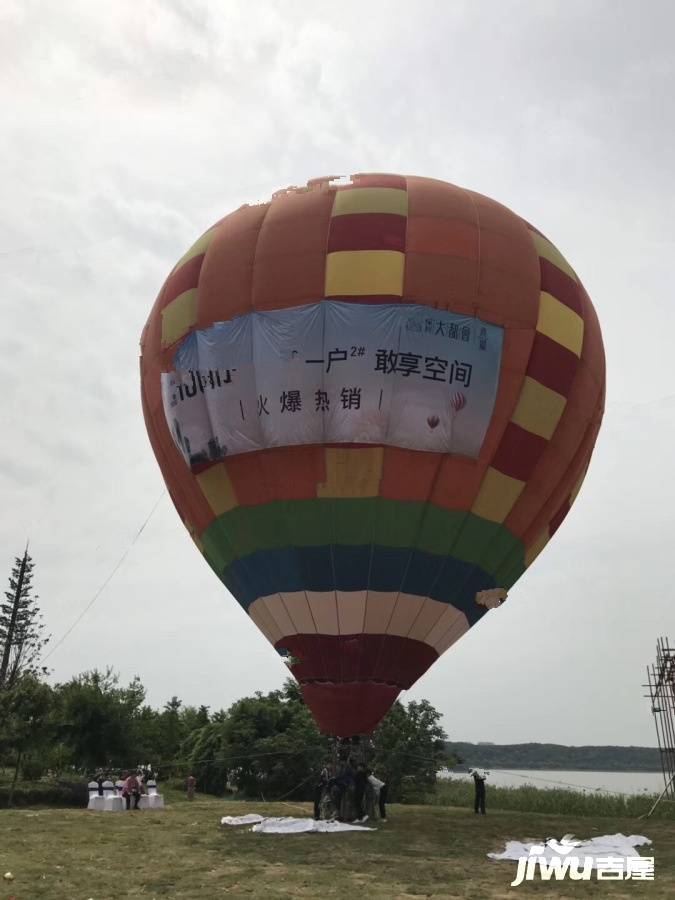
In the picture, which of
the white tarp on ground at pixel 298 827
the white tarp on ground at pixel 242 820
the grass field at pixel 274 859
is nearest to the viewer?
the grass field at pixel 274 859

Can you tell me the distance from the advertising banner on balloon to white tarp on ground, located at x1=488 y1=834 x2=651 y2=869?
6411 mm

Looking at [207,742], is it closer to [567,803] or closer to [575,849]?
[567,803]

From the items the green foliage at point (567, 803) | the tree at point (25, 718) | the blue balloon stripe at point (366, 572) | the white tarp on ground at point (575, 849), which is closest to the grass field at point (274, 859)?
the white tarp on ground at point (575, 849)

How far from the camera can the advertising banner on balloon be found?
14867 millimetres

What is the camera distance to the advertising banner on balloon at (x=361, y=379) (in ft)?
48.8

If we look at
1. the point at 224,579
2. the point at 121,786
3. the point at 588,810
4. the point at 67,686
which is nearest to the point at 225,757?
the point at 67,686

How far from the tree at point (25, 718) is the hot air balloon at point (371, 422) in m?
9.09

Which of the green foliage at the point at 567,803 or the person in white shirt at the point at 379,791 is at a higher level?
the person in white shirt at the point at 379,791

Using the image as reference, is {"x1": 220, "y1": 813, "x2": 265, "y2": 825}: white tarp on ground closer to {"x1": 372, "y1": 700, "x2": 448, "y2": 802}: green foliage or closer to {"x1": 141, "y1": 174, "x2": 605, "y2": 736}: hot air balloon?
{"x1": 141, "y1": 174, "x2": 605, "y2": 736}: hot air balloon

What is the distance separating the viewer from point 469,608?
629 inches

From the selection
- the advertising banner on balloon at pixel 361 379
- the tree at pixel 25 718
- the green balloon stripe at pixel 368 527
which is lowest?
the tree at pixel 25 718

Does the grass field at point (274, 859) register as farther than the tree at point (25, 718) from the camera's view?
No

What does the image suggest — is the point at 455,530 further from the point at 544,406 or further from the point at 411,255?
the point at 411,255

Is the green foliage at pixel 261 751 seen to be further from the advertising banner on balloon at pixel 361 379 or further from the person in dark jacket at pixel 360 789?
the advertising banner on balloon at pixel 361 379
